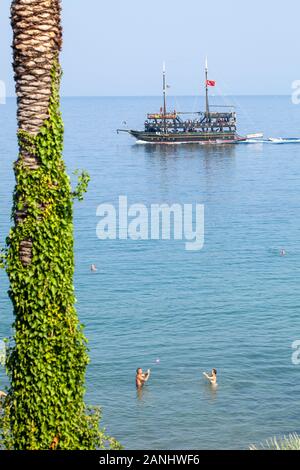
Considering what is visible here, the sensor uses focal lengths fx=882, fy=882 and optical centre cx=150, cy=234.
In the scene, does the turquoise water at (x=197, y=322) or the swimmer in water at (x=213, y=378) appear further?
the swimmer in water at (x=213, y=378)

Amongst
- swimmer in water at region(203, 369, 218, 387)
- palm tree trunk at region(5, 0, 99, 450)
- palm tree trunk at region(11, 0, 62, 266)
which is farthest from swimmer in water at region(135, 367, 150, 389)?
palm tree trunk at region(11, 0, 62, 266)

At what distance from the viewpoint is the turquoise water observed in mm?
33500

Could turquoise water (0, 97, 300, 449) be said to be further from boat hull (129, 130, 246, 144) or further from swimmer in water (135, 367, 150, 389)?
boat hull (129, 130, 246, 144)

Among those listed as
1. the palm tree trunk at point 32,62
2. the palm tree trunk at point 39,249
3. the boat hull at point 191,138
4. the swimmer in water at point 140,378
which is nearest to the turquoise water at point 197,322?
the swimmer in water at point 140,378

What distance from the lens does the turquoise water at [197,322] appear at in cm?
3350

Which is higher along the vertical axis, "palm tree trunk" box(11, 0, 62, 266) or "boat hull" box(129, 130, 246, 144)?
"boat hull" box(129, 130, 246, 144)

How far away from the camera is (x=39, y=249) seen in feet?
48.4

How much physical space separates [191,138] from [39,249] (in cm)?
14349

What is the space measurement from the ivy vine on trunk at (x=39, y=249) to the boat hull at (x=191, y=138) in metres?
141

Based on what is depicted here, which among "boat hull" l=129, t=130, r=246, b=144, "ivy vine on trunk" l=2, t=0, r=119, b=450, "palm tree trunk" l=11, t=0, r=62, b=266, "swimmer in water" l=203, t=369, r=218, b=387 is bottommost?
"swimmer in water" l=203, t=369, r=218, b=387

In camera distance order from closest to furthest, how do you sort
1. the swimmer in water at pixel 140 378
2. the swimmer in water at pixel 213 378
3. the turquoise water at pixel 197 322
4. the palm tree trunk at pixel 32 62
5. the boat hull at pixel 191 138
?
the palm tree trunk at pixel 32 62
the turquoise water at pixel 197 322
the swimmer in water at pixel 140 378
the swimmer in water at pixel 213 378
the boat hull at pixel 191 138

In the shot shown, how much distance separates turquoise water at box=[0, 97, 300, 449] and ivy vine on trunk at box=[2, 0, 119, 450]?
53.9 ft

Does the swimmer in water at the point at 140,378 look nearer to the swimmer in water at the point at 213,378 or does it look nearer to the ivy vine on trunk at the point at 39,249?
the swimmer in water at the point at 213,378

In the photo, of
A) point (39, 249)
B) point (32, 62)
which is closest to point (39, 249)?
point (39, 249)
